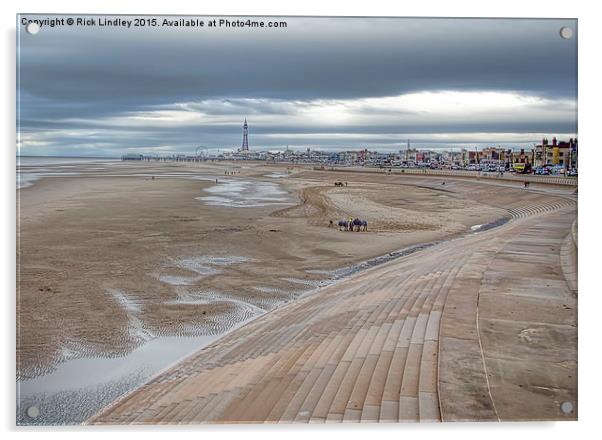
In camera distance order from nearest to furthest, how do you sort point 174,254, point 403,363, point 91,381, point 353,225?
1. point 403,363
2. point 91,381
3. point 174,254
4. point 353,225

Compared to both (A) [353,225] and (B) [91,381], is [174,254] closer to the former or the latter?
(A) [353,225]

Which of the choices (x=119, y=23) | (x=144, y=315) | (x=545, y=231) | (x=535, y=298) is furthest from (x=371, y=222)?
(x=119, y=23)

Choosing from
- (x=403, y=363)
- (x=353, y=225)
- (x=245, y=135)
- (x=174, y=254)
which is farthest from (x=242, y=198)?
(x=403, y=363)

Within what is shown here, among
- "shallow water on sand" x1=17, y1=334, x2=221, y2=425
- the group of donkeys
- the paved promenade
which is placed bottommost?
"shallow water on sand" x1=17, y1=334, x2=221, y2=425

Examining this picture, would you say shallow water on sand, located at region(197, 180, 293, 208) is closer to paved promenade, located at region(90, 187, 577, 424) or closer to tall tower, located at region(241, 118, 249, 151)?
tall tower, located at region(241, 118, 249, 151)

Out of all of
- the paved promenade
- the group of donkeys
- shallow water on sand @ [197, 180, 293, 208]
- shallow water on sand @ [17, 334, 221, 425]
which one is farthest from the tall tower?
shallow water on sand @ [197, 180, 293, 208]
